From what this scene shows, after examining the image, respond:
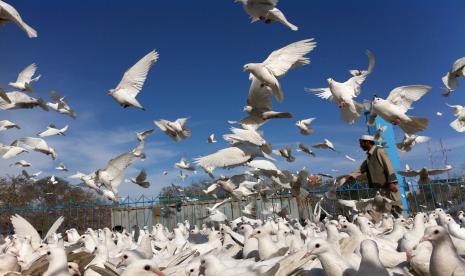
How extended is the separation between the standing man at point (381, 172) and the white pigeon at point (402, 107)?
188cm

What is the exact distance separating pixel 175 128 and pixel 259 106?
2950mm

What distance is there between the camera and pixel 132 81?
809cm

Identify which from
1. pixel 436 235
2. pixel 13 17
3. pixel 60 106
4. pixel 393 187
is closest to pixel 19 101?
pixel 60 106

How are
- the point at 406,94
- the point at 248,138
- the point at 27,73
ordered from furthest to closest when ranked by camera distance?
the point at 27,73 → the point at 248,138 → the point at 406,94

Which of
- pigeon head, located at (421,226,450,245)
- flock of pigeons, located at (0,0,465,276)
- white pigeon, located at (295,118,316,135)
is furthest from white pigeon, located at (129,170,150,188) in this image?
pigeon head, located at (421,226,450,245)

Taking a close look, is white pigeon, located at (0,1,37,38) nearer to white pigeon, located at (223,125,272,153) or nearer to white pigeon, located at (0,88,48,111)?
white pigeon, located at (223,125,272,153)

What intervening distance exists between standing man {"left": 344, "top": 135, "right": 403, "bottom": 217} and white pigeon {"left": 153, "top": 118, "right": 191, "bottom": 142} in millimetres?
3775

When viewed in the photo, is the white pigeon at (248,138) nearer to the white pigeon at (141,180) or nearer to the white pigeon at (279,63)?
the white pigeon at (279,63)

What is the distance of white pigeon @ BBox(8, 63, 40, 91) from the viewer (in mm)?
8886

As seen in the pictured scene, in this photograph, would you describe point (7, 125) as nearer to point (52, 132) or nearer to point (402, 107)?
point (52, 132)

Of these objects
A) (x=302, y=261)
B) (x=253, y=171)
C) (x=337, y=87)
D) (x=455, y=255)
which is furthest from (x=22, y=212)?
(x=455, y=255)

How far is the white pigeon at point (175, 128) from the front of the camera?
29.3 feet

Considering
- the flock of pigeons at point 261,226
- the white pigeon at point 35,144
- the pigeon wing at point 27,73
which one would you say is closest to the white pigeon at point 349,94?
the flock of pigeons at point 261,226

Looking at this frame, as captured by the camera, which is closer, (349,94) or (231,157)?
(349,94)
